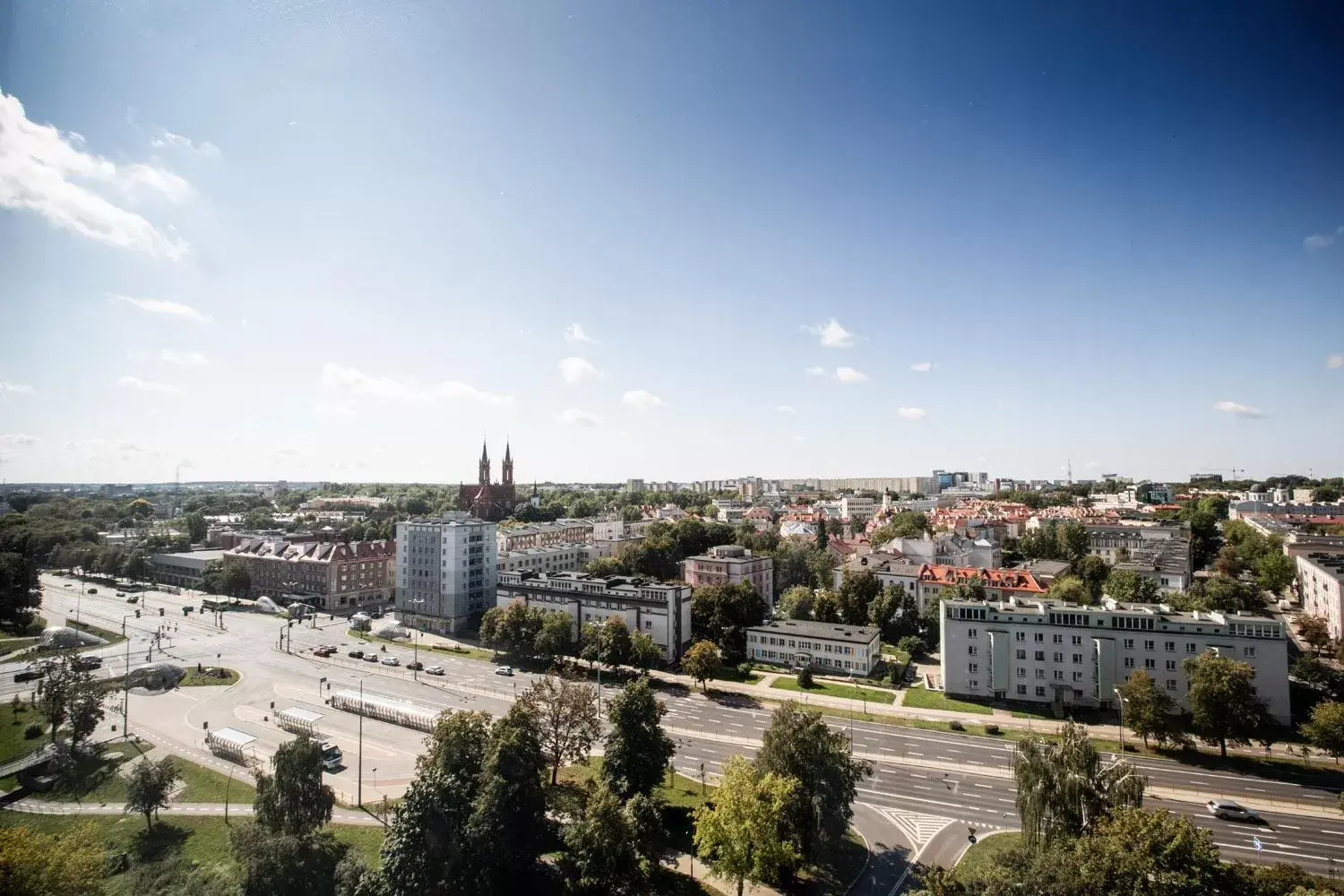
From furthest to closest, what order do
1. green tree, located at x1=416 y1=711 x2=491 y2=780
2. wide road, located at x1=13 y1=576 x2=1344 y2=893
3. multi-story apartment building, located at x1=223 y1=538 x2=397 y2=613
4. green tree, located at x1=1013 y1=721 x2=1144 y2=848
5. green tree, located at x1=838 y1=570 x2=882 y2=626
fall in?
multi-story apartment building, located at x1=223 y1=538 x2=397 y2=613, green tree, located at x1=838 y1=570 x2=882 y2=626, wide road, located at x1=13 y1=576 x2=1344 y2=893, green tree, located at x1=416 y1=711 x2=491 y2=780, green tree, located at x1=1013 y1=721 x2=1144 y2=848

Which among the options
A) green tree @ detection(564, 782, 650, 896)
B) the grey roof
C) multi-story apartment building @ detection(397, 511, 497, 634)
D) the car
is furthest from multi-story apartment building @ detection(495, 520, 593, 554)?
the car

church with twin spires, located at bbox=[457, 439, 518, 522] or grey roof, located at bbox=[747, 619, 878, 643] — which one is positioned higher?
church with twin spires, located at bbox=[457, 439, 518, 522]

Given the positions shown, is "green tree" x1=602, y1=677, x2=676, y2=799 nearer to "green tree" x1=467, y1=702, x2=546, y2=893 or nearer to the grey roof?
"green tree" x1=467, y1=702, x2=546, y2=893

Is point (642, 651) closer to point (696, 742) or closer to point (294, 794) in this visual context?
point (696, 742)

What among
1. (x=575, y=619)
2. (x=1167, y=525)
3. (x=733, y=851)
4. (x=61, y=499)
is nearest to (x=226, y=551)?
(x=61, y=499)

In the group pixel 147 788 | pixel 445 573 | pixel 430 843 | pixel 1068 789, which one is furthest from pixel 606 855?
pixel 445 573

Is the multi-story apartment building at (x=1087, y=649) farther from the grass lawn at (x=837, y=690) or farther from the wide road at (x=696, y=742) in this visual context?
the wide road at (x=696, y=742)

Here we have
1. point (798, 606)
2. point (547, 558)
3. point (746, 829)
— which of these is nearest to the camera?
point (746, 829)

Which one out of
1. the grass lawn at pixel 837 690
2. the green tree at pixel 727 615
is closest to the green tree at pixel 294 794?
the grass lawn at pixel 837 690

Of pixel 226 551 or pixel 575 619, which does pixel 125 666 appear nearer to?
pixel 575 619
